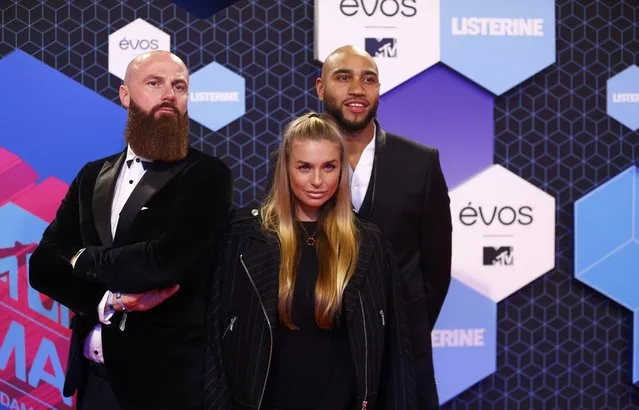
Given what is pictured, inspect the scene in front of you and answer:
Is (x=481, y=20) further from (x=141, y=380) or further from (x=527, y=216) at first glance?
(x=141, y=380)

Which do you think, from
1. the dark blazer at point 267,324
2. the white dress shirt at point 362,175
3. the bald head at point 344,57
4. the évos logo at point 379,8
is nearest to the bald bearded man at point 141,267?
the dark blazer at point 267,324

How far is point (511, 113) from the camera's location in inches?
139

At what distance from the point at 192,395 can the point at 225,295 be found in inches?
12.9

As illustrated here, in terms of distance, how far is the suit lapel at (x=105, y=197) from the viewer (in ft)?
7.16

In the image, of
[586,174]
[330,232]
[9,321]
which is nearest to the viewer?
[330,232]

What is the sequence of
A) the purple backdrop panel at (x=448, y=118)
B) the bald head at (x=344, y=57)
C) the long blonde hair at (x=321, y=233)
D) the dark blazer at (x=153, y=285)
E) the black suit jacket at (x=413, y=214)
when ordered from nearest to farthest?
the long blonde hair at (x=321, y=233), the dark blazer at (x=153, y=285), the black suit jacket at (x=413, y=214), the bald head at (x=344, y=57), the purple backdrop panel at (x=448, y=118)

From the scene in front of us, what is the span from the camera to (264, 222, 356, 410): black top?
6.49 ft

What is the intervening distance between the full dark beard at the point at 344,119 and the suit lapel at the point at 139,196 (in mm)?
582

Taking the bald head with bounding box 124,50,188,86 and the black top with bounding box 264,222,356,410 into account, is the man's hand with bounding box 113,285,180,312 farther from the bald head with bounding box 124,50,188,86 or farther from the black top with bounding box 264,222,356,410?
the bald head with bounding box 124,50,188,86

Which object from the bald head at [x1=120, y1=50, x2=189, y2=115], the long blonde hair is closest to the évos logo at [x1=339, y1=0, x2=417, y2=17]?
the bald head at [x1=120, y1=50, x2=189, y2=115]

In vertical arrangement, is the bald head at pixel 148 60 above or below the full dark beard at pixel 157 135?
above

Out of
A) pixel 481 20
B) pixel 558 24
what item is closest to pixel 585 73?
pixel 558 24

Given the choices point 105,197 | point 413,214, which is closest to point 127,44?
point 105,197

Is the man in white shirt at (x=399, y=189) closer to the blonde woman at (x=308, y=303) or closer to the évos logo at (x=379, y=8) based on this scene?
the blonde woman at (x=308, y=303)
